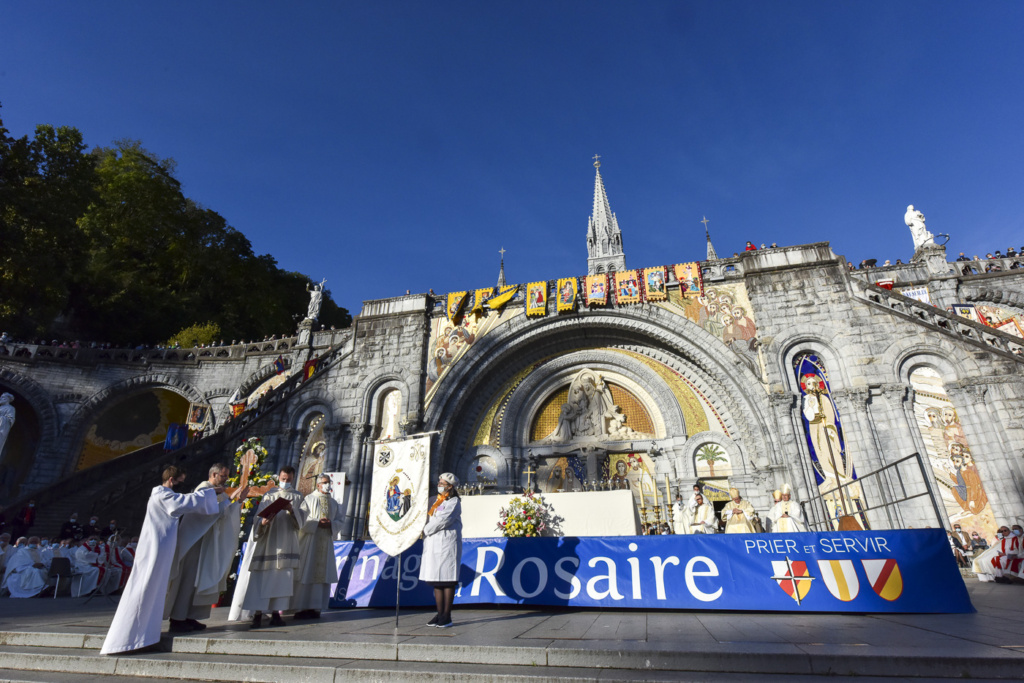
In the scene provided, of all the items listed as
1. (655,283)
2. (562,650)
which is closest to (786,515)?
(562,650)

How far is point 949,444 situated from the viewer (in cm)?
1175

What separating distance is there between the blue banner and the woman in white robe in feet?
4.66

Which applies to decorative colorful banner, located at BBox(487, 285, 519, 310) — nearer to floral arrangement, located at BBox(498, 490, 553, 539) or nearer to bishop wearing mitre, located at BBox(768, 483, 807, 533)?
floral arrangement, located at BBox(498, 490, 553, 539)

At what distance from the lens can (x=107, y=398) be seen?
22344 mm

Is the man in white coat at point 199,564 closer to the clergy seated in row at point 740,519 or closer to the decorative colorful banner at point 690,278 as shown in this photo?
the clergy seated in row at point 740,519

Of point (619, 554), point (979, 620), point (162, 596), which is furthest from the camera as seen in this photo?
point (619, 554)

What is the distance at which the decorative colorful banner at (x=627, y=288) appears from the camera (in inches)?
628

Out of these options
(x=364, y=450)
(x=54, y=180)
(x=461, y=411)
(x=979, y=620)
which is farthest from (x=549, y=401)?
(x=54, y=180)

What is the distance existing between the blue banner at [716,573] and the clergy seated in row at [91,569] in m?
7.31

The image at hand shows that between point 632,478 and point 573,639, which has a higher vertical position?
point 632,478

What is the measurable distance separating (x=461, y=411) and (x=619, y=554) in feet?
35.5

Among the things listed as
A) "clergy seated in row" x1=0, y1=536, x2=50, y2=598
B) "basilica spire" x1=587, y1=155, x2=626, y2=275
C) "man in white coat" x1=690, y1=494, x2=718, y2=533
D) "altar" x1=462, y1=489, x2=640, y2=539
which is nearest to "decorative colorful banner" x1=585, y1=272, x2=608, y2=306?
"man in white coat" x1=690, y1=494, x2=718, y2=533

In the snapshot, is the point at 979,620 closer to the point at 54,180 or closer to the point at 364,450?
the point at 364,450

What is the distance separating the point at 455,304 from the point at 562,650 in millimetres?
14662
